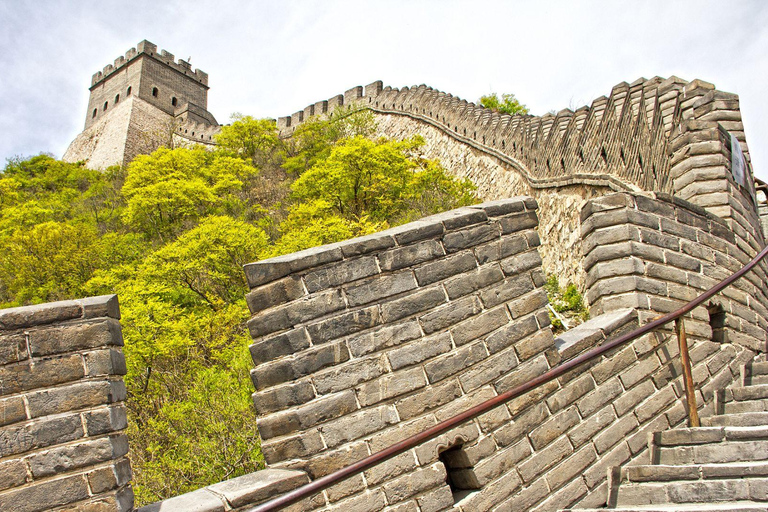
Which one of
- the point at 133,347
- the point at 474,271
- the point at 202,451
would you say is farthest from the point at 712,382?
the point at 133,347

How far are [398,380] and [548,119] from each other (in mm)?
10900

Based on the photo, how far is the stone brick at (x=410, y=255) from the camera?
2986mm

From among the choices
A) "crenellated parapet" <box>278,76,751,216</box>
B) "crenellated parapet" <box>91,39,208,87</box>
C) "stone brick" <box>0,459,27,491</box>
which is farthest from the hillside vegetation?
"crenellated parapet" <box>91,39,208,87</box>

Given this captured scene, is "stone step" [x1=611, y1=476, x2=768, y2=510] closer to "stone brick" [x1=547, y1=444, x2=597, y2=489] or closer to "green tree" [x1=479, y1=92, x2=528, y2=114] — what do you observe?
"stone brick" [x1=547, y1=444, x2=597, y2=489]

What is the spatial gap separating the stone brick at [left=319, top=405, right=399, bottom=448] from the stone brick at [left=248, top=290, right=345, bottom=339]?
54 cm

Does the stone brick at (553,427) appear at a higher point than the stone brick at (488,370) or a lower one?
lower

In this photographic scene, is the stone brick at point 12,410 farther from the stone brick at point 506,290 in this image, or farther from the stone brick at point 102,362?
the stone brick at point 506,290

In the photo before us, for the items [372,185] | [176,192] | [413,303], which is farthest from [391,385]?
[176,192]

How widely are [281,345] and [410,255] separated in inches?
34.9

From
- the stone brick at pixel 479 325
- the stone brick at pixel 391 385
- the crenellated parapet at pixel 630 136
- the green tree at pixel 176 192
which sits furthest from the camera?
the green tree at pixel 176 192

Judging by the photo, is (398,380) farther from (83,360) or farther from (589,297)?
(589,297)

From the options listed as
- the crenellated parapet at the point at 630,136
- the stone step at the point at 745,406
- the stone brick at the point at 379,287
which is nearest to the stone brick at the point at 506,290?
the stone brick at the point at 379,287

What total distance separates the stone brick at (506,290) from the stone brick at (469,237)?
30 centimetres

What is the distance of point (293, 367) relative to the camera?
8.82 ft
